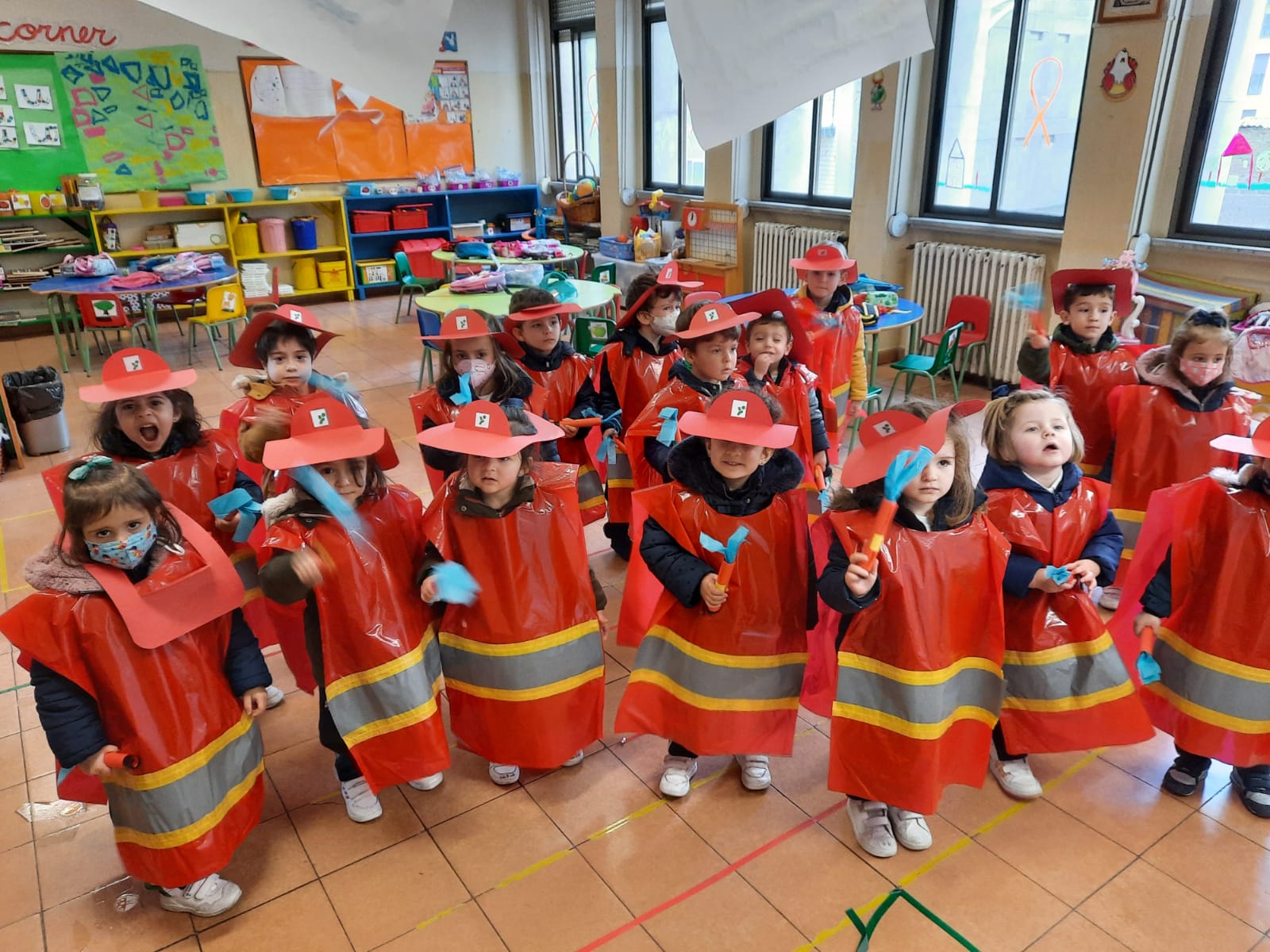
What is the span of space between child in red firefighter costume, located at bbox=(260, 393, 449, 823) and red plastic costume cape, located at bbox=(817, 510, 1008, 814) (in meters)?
1.07

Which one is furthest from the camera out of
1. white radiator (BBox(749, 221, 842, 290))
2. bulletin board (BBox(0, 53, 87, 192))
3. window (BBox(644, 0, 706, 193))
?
window (BBox(644, 0, 706, 193))

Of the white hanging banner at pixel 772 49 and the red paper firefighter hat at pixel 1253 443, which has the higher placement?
the white hanging banner at pixel 772 49

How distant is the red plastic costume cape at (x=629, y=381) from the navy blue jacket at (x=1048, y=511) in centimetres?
145

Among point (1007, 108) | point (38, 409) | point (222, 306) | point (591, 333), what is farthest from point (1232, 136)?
point (38, 409)

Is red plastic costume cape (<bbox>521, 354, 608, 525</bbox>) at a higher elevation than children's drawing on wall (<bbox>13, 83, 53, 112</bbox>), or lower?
lower

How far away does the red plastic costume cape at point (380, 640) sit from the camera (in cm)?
215

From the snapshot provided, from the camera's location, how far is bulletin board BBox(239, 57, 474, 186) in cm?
892

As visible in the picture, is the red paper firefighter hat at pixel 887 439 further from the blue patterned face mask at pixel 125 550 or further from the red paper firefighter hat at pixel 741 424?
the blue patterned face mask at pixel 125 550

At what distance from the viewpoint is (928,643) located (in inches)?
82.5

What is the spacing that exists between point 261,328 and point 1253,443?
2.86 m

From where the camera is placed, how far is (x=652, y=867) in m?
2.29

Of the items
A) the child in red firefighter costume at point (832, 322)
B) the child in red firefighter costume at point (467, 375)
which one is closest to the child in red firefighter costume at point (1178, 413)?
the child in red firefighter costume at point (832, 322)

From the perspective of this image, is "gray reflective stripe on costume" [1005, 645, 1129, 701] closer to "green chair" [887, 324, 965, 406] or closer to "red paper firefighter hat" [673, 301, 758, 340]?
"red paper firefighter hat" [673, 301, 758, 340]

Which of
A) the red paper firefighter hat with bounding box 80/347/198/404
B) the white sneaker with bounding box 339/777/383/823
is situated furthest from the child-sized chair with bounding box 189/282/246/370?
the white sneaker with bounding box 339/777/383/823
